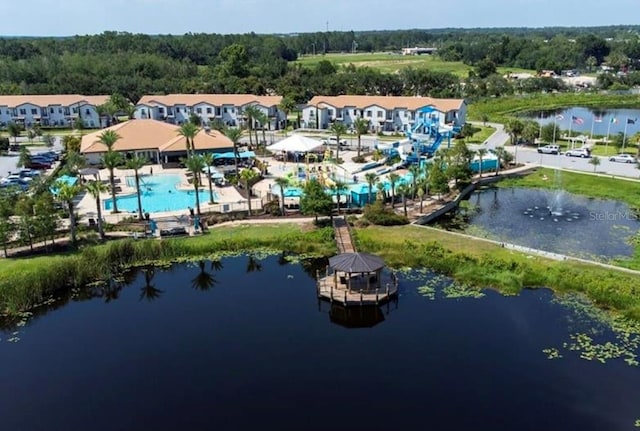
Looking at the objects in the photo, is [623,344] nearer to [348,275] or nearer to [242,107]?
[348,275]

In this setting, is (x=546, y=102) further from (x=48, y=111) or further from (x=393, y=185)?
(x=48, y=111)

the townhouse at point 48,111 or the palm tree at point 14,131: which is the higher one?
the townhouse at point 48,111

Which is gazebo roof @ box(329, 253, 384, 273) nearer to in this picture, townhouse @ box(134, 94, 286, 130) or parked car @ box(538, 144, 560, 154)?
parked car @ box(538, 144, 560, 154)

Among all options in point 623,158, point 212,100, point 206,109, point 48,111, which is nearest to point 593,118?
point 623,158

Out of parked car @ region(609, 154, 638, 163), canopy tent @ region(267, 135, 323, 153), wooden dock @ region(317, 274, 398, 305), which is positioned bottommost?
wooden dock @ region(317, 274, 398, 305)

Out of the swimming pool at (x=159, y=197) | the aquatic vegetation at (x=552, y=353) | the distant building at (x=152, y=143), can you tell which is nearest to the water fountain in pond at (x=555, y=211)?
the aquatic vegetation at (x=552, y=353)

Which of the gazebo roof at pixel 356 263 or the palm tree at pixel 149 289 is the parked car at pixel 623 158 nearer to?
the gazebo roof at pixel 356 263

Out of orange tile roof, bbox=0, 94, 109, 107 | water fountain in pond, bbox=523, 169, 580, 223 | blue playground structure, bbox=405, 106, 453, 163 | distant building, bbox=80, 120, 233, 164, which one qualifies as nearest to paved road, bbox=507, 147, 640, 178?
blue playground structure, bbox=405, 106, 453, 163

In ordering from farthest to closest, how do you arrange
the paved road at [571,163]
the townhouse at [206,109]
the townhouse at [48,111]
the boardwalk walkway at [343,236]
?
1. the townhouse at [48,111]
2. the townhouse at [206,109]
3. the paved road at [571,163]
4. the boardwalk walkway at [343,236]
